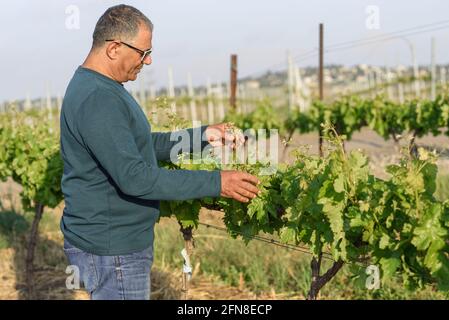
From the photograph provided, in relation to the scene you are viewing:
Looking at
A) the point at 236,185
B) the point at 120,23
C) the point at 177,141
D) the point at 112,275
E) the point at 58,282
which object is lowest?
the point at 58,282

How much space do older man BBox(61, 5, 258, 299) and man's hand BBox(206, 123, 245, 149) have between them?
0.62 metres

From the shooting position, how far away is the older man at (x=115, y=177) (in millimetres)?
2654

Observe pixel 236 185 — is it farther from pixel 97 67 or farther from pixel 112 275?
pixel 97 67

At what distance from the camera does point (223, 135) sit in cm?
351

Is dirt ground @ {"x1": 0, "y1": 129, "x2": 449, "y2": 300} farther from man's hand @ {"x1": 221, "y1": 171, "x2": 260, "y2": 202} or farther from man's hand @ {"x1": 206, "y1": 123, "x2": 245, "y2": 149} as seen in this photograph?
man's hand @ {"x1": 221, "y1": 171, "x2": 260, "y2": 202}

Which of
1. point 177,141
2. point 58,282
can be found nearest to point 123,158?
point 177,141

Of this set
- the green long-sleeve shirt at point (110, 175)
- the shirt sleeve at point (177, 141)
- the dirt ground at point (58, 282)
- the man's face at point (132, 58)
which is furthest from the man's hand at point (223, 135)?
the dirt ground at point (58, 282)

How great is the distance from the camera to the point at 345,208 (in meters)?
2.87

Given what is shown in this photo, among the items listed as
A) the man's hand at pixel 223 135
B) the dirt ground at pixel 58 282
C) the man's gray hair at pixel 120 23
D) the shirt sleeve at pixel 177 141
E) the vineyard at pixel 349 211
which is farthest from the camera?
the dirt ground at pixel 58 282

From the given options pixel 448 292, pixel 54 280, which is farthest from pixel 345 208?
pixel 54 280

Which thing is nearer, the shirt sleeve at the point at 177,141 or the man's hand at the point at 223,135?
the man's hand at the point at 223,135

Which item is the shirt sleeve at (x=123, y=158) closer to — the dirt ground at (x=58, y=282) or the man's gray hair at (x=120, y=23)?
the man's gray hair at (x=120, y=23)

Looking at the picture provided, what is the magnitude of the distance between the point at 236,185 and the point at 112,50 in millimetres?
756
